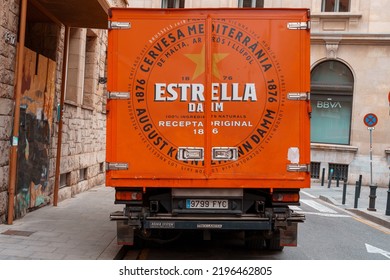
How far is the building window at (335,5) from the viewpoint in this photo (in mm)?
25094

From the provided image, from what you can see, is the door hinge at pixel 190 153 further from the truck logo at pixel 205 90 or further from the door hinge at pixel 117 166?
the door hinge at pixel 117 166

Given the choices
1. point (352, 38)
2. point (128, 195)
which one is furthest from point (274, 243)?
point (352, 38)

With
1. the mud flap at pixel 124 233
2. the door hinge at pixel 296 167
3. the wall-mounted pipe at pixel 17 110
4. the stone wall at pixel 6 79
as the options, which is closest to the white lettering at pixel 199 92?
the door hinge at pixel 296 167

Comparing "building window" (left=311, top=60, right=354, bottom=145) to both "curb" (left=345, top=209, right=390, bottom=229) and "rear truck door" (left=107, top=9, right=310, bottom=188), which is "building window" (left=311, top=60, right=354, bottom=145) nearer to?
"curb" (left=345, top=209, right=390, bottom=229)

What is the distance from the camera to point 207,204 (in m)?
6.11

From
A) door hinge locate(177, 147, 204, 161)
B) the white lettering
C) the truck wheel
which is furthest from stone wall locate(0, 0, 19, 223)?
the truck wheel

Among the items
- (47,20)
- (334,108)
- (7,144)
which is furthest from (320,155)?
(7,144)

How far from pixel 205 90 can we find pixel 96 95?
29.5 feet

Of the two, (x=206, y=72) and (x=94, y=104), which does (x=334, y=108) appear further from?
(x=206, y=72)

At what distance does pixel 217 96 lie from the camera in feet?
19.9

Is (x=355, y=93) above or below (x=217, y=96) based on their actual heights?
above

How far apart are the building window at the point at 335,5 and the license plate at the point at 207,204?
21.4 metres

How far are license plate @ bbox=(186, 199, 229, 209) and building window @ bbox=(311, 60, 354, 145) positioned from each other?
20.2 metres
